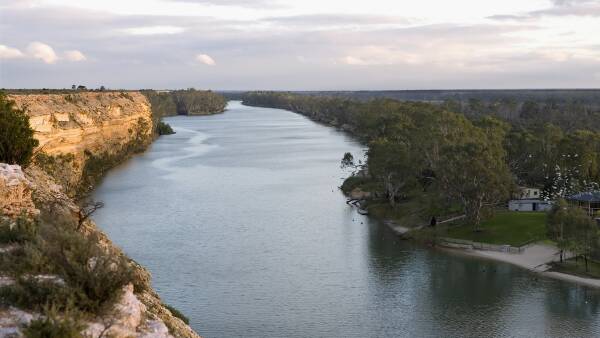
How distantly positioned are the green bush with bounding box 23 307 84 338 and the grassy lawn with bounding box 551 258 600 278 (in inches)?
1469

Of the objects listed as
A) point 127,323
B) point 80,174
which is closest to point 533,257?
point 127,323

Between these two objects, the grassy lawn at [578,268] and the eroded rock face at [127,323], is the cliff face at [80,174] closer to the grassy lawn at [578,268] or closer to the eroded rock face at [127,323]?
the eroded rock face at [127,323]

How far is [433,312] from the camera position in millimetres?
35125

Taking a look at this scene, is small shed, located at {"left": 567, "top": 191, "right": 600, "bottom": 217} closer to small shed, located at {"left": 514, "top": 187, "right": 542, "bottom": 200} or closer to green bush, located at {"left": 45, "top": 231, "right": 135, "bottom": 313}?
small shed, located at {"left": 514, "top": 187, "right": 542, "bottom": 200}

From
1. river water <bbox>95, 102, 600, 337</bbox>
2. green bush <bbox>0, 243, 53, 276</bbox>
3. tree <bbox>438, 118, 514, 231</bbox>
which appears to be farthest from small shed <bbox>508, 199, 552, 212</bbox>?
green bush <bbox>0, 243, 53, 276</bbox>

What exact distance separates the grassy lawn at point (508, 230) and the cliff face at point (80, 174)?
1190 inches

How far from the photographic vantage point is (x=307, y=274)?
4069cm

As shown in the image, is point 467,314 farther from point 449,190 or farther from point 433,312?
point 449,190

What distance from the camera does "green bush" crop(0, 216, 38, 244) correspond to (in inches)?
598

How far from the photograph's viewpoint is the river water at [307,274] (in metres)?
33.1

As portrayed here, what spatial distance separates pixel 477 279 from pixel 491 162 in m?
12.4

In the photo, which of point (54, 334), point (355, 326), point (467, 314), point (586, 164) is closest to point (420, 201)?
point (586, 164)

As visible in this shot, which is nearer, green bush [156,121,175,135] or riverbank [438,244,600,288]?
riverbank [438,244,600,288]

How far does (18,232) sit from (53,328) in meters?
5.55
